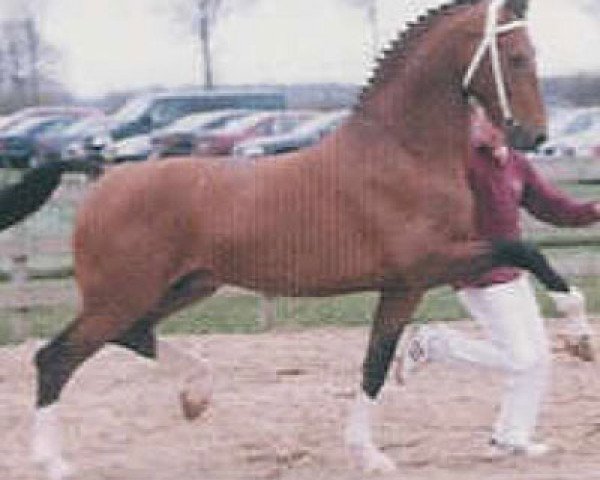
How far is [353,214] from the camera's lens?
6.72m

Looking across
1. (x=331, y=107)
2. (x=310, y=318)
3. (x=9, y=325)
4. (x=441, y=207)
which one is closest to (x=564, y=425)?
(x=441, y=207)

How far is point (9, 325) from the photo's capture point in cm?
1271

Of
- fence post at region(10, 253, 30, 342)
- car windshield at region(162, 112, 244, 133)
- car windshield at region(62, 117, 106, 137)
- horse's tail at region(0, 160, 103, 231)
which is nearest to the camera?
horse's tail at region(0, 160, 103, 231)

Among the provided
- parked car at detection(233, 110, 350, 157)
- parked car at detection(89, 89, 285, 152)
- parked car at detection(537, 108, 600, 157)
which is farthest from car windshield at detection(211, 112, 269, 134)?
parked car at detection(537, 108, 600, 157)

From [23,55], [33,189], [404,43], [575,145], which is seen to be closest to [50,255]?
[33,189]

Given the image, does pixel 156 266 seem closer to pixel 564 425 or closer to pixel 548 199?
pixel 548 199

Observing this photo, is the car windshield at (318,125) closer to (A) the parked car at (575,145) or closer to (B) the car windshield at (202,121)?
(B) the car windshield at (202,121)

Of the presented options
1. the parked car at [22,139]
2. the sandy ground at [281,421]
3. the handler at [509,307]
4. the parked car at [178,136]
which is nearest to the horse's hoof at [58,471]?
the sandy ground at [281,421]

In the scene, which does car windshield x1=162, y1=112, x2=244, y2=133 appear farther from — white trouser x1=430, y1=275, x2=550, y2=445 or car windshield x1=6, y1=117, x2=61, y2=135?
white trouser x1=430, y1=275, x2=550, y2=445

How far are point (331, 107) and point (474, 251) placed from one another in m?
36.6

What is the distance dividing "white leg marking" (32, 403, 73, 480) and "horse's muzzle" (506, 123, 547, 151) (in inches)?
87.2

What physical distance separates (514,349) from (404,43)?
1359mm

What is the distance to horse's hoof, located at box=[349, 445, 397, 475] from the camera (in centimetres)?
689

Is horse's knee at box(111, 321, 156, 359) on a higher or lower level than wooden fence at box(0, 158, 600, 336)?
higher
